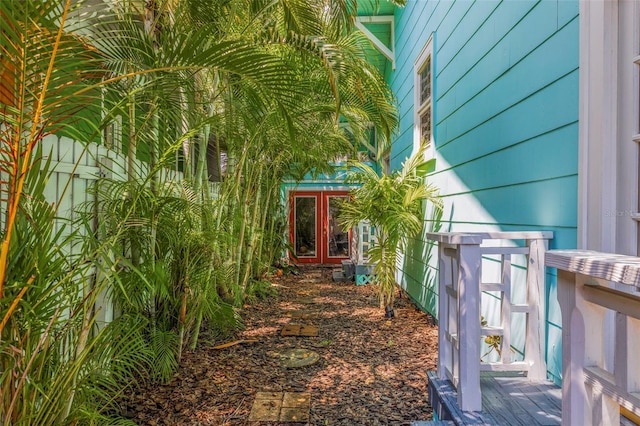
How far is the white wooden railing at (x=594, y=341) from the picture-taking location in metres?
0.87

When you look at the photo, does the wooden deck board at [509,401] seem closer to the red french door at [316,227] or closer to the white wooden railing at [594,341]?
the white wooden railing at [594,341]

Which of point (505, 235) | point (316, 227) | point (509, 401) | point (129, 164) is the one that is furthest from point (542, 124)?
point (316, 227)

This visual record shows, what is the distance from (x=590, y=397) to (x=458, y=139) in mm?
2678

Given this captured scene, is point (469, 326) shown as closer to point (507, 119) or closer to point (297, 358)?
point (507, 119)

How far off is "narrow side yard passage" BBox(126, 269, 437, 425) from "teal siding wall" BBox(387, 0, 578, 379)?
77cm

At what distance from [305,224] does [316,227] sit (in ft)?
0.92

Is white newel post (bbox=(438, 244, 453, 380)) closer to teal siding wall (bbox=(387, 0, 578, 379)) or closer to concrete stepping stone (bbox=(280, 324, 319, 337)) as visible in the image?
teal siding wall (bbox=(387, 0, 578, 379))

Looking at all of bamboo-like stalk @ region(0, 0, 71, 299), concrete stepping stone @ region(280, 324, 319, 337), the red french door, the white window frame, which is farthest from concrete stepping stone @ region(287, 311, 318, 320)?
the red french door

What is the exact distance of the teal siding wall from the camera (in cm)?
188

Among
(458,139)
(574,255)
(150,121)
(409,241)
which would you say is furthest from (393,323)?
(574,255)

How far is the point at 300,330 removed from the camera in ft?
13.1

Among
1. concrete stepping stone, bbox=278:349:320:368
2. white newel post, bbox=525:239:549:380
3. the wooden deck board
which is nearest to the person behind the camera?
the wooden deck board

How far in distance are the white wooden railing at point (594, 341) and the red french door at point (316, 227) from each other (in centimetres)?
858

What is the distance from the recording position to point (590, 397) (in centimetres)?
99
